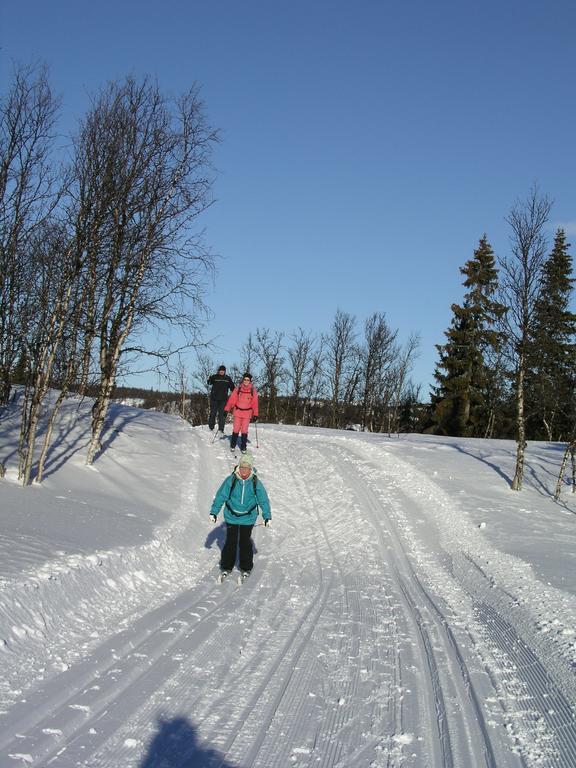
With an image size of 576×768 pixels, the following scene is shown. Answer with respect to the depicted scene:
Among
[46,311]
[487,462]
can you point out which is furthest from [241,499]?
[487,462]

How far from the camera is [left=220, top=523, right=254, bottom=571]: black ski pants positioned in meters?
8.79

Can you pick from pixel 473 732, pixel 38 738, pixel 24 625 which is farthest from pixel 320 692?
pixel 24 625

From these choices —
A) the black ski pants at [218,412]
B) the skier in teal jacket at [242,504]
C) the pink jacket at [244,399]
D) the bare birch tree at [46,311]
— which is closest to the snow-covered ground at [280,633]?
the skier in teal jacket at [242,504]

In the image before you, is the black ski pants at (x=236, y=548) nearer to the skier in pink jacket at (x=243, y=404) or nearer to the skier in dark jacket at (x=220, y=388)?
the skier in pink jacket at (x=243, y=404)

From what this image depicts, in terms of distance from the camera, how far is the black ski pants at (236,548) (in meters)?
8.79

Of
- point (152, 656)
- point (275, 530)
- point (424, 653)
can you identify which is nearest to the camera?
point (152, 656)

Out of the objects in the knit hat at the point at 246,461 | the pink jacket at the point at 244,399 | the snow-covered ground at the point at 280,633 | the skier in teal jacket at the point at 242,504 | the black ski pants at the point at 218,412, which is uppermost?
the pink jacket at the point at 244,399

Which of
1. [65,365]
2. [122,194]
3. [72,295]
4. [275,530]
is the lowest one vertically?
[275,530]

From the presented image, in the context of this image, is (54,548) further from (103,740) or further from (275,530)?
(275,530)

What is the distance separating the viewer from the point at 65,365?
1282 centimetres

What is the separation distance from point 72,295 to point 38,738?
29.8 feet

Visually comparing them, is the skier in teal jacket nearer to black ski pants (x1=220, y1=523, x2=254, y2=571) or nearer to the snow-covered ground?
black ski pants (x1=220, y1=523, x2=254, y2=571)

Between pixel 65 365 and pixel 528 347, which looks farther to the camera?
pixel 528 347

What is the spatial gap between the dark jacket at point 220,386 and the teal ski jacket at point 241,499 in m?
11.7
